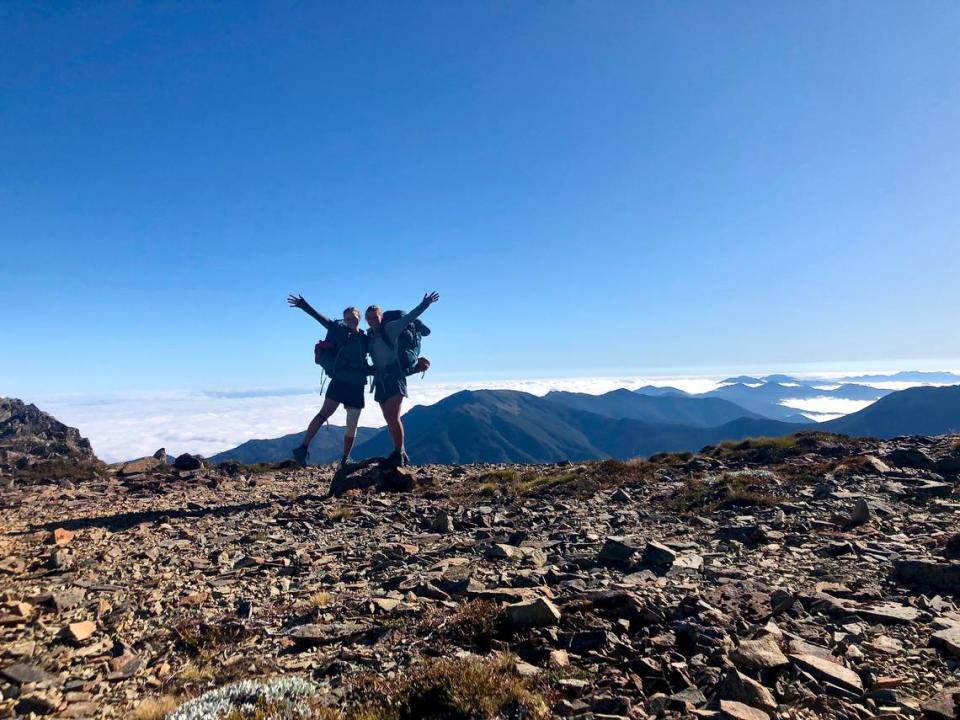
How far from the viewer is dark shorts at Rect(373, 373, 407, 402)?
14875 mm

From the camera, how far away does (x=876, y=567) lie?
661 cm

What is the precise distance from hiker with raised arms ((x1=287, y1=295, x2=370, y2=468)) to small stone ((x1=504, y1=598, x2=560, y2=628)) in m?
10.5

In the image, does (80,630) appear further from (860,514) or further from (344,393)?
(860,514)

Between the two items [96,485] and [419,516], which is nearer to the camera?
[419,516]

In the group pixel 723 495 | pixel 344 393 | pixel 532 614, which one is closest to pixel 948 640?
pixel 532 614

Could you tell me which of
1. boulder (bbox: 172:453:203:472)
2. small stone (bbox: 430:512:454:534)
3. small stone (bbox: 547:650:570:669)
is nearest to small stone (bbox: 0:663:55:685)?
small stone (bbox: 547:650:570:669)

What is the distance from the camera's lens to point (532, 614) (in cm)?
528

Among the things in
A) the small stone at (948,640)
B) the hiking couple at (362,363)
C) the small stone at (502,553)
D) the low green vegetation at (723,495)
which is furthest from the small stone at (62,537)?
the small stone at (948,640)

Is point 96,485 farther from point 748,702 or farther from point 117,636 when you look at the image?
point 748,702

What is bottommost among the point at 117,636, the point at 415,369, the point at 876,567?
the point at 876,567

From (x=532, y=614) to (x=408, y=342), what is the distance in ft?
35.2

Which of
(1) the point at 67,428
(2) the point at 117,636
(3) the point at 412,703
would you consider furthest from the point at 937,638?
(1) the point at 67,428

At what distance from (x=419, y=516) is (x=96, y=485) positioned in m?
12.5

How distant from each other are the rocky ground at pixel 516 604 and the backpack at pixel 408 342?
4.25 meters
